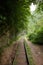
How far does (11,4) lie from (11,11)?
99 centimetres

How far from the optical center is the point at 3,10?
9734 mm

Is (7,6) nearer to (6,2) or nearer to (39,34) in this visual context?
(6,2)

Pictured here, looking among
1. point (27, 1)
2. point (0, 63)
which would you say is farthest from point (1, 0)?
point (0, 63)

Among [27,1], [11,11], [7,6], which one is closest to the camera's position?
[7,6]

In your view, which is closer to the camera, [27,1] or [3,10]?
[3,10]

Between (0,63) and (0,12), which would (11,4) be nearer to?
(0,12)

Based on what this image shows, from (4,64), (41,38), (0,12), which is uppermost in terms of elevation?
(0,12)

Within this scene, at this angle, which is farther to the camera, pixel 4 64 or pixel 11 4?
pixel 11 4

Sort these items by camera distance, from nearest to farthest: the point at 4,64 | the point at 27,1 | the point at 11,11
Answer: the point at 4,64 < the point at 11,11 < the point at 27,1

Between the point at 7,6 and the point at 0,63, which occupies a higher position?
the point at 7,6

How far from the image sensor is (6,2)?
30.9ft

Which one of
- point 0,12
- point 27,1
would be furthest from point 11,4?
point 27,1

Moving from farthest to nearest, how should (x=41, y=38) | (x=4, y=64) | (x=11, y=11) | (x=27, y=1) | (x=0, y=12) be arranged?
(x=41, y=38) → (x=27, y=1) → (x=11, y=11) → (x=0, y=12) → (x=4, y=64)

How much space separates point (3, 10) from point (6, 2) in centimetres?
58
